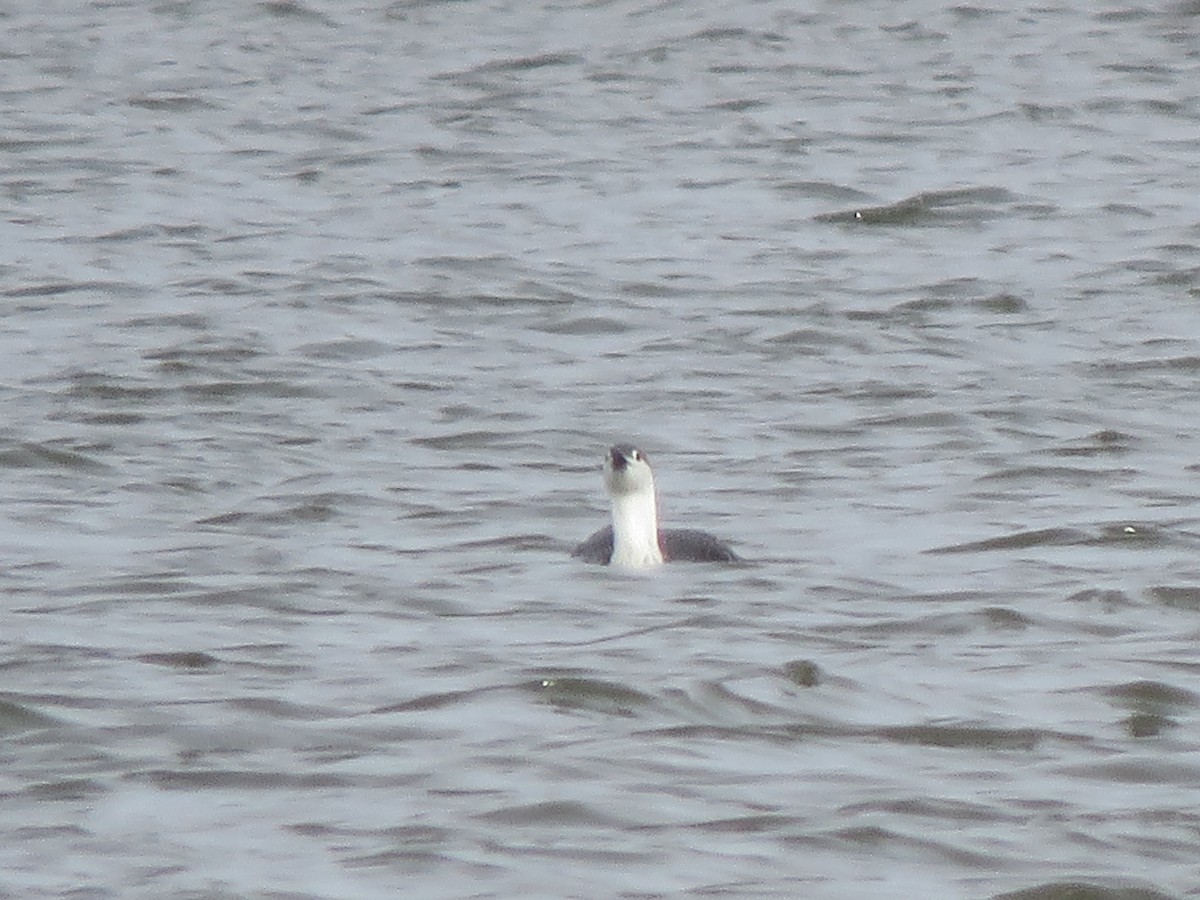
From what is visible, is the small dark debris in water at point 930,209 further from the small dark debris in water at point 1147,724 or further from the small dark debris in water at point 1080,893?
the small dark debris in water at point 1080,893

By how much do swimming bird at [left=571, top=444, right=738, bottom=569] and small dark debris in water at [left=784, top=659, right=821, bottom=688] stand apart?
1724 millimetres

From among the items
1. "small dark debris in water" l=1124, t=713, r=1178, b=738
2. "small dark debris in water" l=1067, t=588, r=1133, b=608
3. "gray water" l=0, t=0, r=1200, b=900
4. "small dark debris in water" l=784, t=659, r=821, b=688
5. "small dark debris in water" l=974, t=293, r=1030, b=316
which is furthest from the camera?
"small dark debris in water" l=974, t=293, r=1030, b=316

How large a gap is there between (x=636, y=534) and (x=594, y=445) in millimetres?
2370

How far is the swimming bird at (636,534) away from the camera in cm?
1073

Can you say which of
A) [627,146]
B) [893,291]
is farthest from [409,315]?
[627,146]

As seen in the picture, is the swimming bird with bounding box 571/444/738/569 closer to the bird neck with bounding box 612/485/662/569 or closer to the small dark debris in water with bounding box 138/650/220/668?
the bird neck with bounding box 612/485/662/569

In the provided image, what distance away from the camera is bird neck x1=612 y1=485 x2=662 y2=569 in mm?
10719

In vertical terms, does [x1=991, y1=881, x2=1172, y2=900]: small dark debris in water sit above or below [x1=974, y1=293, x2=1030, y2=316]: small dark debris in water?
above

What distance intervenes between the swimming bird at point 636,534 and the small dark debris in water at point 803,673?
172cm

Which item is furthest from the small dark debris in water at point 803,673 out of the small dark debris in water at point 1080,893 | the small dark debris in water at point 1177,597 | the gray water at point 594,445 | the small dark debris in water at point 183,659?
the small dark debris in water at point 1080,893

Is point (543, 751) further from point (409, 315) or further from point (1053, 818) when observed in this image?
point (409, 315)

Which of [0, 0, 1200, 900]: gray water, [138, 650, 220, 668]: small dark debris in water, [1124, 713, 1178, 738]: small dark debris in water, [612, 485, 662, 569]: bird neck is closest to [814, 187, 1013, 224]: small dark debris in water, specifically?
[0, 0, 1200, 900]: gray water

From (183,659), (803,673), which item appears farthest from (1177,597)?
(183,659)

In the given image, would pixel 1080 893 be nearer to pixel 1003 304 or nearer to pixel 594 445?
pixel 594 445
